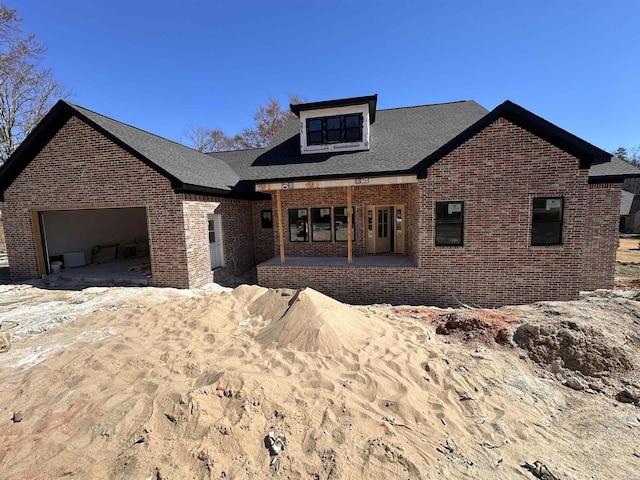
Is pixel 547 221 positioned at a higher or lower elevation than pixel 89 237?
higher

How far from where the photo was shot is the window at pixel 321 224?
12.2 meters

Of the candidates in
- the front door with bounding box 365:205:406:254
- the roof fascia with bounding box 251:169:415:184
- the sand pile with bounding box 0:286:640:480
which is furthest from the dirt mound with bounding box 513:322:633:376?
the front door with bounding box 365:205:406:254

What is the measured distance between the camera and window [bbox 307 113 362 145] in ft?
40.0

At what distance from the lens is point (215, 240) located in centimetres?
1170

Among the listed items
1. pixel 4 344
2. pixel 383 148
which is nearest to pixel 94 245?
pixel 4 344

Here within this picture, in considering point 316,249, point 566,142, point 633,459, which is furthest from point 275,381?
point 566,142

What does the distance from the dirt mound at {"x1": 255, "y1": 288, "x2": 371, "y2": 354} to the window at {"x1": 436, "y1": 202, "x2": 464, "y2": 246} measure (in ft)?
12.9

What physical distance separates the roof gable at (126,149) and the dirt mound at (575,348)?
32.3 feet

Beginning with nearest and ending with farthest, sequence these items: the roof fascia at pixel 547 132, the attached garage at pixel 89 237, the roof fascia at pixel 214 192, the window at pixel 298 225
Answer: the roof fascia at pixel 547 132
the roof fascia at pixel 214 192
the attached garage at pixel 89 237
the window at pixel 298 225

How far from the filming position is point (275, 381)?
430 cm

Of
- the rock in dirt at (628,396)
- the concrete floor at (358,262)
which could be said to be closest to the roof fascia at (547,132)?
the concrete floor at (358,262)

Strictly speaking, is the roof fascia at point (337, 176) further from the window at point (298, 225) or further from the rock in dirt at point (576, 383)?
the rock in dirt at point (576, 383)

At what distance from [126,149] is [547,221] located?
13.2 m

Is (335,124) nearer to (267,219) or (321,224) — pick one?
(321,224)
